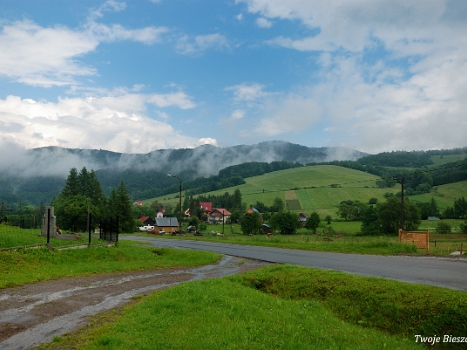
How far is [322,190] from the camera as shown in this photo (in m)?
134

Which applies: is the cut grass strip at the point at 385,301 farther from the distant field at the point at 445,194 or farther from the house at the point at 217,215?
the house at the point at 217,215

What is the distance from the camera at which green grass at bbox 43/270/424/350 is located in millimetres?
6566

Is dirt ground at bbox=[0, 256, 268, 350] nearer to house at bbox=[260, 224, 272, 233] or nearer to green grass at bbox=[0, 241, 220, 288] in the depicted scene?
green grass at bbox=[0, 241, 220, 288]

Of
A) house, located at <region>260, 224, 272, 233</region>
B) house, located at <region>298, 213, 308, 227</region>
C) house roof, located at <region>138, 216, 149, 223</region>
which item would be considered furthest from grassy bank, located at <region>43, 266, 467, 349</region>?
house roof, located at <region>138, 216, 149, 223</region>

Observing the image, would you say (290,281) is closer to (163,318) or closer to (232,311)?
(232,311)

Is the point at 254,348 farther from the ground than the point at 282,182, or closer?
closer

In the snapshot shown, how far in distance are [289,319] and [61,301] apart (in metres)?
6.20

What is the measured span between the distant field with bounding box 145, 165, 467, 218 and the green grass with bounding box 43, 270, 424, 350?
93.0 meters

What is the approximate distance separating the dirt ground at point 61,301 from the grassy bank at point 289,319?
0.66 meters

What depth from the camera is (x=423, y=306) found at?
333 inches

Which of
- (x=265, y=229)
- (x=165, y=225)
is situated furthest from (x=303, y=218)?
(x=165, y=225)

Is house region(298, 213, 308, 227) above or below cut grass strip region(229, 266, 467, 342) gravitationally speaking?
below

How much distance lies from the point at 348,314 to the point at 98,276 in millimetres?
10274

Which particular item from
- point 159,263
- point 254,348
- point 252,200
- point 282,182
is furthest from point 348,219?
point 254,348
